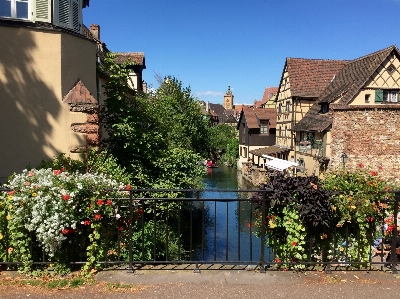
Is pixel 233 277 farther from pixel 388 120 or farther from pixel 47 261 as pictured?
pixel 388 120

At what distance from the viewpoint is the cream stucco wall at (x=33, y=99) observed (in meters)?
7.50

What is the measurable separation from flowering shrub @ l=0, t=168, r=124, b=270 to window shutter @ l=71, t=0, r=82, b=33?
493 cm

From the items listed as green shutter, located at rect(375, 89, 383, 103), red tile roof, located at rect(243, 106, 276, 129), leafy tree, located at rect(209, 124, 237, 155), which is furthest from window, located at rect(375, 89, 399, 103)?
leafy tree, located at rect(209, 124, 237, 155)

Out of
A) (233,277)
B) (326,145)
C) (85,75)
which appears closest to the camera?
(233,277)

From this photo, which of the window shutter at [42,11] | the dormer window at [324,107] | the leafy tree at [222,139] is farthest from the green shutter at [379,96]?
the leafy tree at [222,139]

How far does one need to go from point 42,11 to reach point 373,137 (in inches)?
703

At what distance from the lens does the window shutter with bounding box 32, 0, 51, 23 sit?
7.54 m

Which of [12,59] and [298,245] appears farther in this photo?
[12,59]

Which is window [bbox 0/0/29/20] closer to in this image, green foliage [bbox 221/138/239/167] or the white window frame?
the white window frame

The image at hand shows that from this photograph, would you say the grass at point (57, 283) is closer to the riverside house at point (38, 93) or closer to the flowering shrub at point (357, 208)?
the flowering shrub at point (357, 208)

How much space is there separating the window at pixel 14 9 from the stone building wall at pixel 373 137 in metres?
17.0

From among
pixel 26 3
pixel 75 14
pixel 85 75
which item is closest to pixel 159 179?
pixel 85 75

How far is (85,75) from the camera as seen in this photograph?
835 cm

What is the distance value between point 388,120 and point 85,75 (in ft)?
55.7
